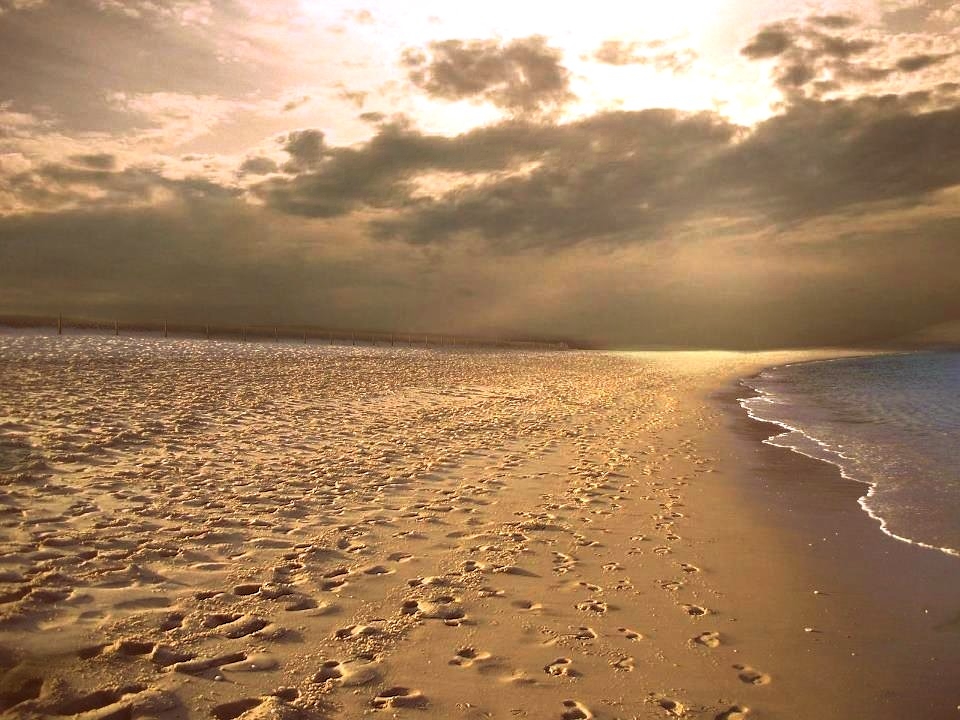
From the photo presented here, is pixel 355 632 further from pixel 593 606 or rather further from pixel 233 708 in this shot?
pixel 593 606

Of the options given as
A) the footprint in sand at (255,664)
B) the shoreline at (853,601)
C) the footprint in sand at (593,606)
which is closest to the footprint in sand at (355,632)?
the footprint in sand at (255,664)

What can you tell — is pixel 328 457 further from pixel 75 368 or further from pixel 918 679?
pixel 75 368

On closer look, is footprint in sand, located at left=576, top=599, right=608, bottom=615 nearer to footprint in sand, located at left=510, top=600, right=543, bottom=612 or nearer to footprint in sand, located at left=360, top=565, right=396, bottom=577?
footprint in sand, located at left=510, top=600, right=543, bottom=612

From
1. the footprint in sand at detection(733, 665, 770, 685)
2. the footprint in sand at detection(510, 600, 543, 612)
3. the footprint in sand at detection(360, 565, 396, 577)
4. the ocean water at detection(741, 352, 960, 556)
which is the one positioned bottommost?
the footprint in sand at detection(360, 565, 396, 577)

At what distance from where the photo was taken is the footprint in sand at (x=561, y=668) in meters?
4.51

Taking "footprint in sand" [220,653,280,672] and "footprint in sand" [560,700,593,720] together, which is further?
"footprint in sand" [220,653,280,672]

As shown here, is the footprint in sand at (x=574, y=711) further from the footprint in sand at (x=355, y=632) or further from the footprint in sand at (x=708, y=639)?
the footprint in sand at (x=355, y=632)

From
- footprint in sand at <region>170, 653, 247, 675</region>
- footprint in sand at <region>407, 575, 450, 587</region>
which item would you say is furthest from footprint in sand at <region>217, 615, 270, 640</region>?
footprint in sand at <region>407, 575, 450, 587</region>

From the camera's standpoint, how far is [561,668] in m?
4.59

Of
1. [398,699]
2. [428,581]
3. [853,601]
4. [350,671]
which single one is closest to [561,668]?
[398,699]

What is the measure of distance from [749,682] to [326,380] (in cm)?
2532

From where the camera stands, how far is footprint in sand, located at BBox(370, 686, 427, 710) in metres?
4.09

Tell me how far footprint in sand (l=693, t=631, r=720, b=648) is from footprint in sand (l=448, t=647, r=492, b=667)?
1814 mm

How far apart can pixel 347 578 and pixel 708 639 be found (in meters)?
3.55
